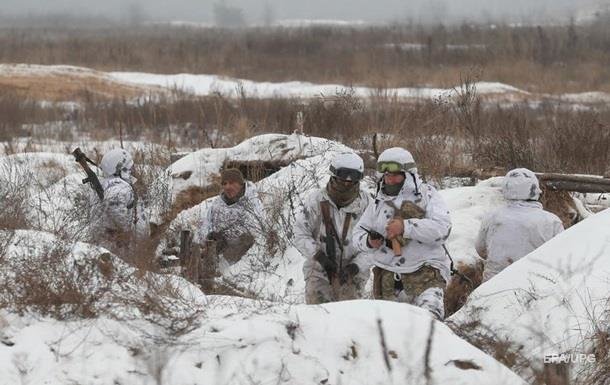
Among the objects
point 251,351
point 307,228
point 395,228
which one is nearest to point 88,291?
point 251,351

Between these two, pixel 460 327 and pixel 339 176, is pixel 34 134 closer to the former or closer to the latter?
pixel 339 176

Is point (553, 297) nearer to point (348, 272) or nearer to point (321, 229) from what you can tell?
point (348, 272)

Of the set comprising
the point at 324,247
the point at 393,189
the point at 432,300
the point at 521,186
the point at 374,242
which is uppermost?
the point at 393,189

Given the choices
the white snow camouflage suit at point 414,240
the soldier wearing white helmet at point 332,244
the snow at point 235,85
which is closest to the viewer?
the white snow camouflage suit at point 414,240

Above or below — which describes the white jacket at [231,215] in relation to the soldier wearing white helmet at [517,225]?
below

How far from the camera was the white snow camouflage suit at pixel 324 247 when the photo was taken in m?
6.14

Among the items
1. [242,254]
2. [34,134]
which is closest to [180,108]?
[34,134]

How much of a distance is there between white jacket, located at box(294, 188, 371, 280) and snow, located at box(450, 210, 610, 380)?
1193 mm

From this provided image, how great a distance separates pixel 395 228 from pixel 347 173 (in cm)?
69

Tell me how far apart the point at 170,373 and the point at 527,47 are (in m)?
31.7

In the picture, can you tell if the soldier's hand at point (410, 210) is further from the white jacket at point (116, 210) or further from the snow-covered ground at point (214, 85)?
the snow-covered ground at point (214, 85)

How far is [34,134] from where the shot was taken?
1819 cm

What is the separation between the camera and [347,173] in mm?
5922

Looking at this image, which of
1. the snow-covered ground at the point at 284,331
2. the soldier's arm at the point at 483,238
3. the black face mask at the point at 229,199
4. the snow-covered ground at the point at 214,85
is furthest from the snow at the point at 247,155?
the snow-covered ground at the point at 214,85
